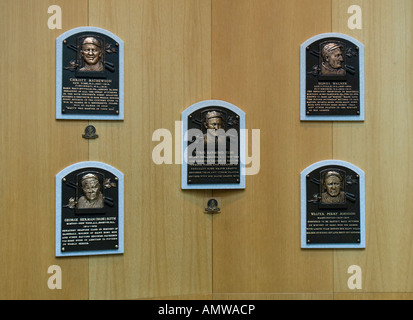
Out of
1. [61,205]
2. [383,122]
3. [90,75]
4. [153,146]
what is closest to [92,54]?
[90,75]

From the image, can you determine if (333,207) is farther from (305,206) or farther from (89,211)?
(89,211)

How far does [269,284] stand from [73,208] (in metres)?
1.36

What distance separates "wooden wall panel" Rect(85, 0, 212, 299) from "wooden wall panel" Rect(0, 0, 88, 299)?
10.7 inches

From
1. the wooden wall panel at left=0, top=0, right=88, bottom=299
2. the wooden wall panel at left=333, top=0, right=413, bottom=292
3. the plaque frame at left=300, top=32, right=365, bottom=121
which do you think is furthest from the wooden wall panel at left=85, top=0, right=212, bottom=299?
the wooden wall panel at left=333, top=0, right=413, bottom=292

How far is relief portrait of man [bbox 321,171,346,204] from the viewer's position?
7.64ft

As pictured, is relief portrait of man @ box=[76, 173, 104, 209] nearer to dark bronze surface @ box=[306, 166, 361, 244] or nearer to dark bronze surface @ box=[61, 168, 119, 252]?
dark bronze surface @ box=[61, 168, 119, 252]

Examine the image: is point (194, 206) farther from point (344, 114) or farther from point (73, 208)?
point (344, 114)

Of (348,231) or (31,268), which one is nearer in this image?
(31,268)

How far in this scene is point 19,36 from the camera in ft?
7.15

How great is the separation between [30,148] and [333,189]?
1948 mm

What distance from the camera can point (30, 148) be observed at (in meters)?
2.19

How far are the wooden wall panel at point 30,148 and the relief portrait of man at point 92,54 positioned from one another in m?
0.17

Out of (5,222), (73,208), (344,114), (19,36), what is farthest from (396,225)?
(19,36)

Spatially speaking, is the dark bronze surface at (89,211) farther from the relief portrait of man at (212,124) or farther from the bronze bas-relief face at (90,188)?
the relief portrait of man at (212,124)
